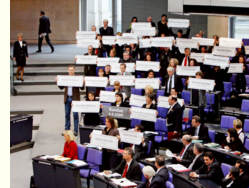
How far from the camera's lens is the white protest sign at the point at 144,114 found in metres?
10.9

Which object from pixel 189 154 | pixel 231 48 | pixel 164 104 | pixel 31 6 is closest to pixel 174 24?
pixel 231 48

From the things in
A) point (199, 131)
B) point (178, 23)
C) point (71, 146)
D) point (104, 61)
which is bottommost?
point (71, 146)

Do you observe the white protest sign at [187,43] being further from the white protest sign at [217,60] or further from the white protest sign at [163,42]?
the white protest sign at [217,60]

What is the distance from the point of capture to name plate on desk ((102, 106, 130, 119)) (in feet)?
37.5

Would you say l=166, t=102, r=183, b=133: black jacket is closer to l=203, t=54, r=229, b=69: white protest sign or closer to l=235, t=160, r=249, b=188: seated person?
l=203, t=54, r=229, b=69: white protest sign

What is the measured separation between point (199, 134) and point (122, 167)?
2.24 meters

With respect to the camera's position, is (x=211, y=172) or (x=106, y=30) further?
(x=106, y=30)

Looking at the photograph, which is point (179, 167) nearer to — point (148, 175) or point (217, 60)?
point (148, 175)

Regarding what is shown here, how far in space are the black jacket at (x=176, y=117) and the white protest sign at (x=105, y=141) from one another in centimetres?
227

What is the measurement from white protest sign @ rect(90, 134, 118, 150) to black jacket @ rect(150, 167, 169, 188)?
1.69 meters

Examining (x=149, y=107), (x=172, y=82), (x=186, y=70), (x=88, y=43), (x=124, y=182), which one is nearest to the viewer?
(x=124, y=182)

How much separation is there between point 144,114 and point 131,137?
1.34 m

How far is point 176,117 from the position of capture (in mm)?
11461

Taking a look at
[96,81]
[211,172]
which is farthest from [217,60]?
[211,172]
